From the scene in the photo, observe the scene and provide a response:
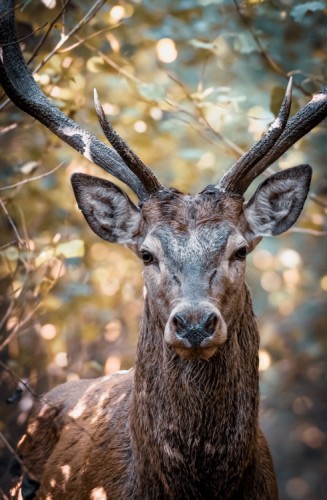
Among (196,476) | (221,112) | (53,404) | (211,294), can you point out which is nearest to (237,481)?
(196,476)

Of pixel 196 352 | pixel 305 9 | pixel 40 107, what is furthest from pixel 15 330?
pixel 305 9

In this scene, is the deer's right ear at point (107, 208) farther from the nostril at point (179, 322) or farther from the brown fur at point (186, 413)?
the nostril at point (179, 322)

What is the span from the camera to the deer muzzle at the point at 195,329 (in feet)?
15.9

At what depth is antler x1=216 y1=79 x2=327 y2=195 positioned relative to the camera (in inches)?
223

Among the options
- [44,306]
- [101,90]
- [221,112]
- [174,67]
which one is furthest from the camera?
[174,67]

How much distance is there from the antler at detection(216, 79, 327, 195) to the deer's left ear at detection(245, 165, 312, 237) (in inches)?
6.1

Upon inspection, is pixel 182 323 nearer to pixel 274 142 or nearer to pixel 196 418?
pixel 196 418

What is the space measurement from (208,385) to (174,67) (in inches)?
382

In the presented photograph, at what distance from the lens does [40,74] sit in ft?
25.1

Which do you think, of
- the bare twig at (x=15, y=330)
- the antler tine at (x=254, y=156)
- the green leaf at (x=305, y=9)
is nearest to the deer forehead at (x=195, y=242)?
the antler tine at (x=254, y=156)

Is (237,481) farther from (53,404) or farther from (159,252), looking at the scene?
(53,404)

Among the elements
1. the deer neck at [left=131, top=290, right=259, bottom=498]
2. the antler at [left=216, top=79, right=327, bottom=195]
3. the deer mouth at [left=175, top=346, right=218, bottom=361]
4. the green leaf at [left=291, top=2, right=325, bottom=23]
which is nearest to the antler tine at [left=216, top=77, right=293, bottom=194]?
the antler at [left=216, top=79, right=327, bottom=195]

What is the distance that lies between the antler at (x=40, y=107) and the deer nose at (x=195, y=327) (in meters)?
Answer: 1.28

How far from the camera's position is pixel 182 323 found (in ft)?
15.9
